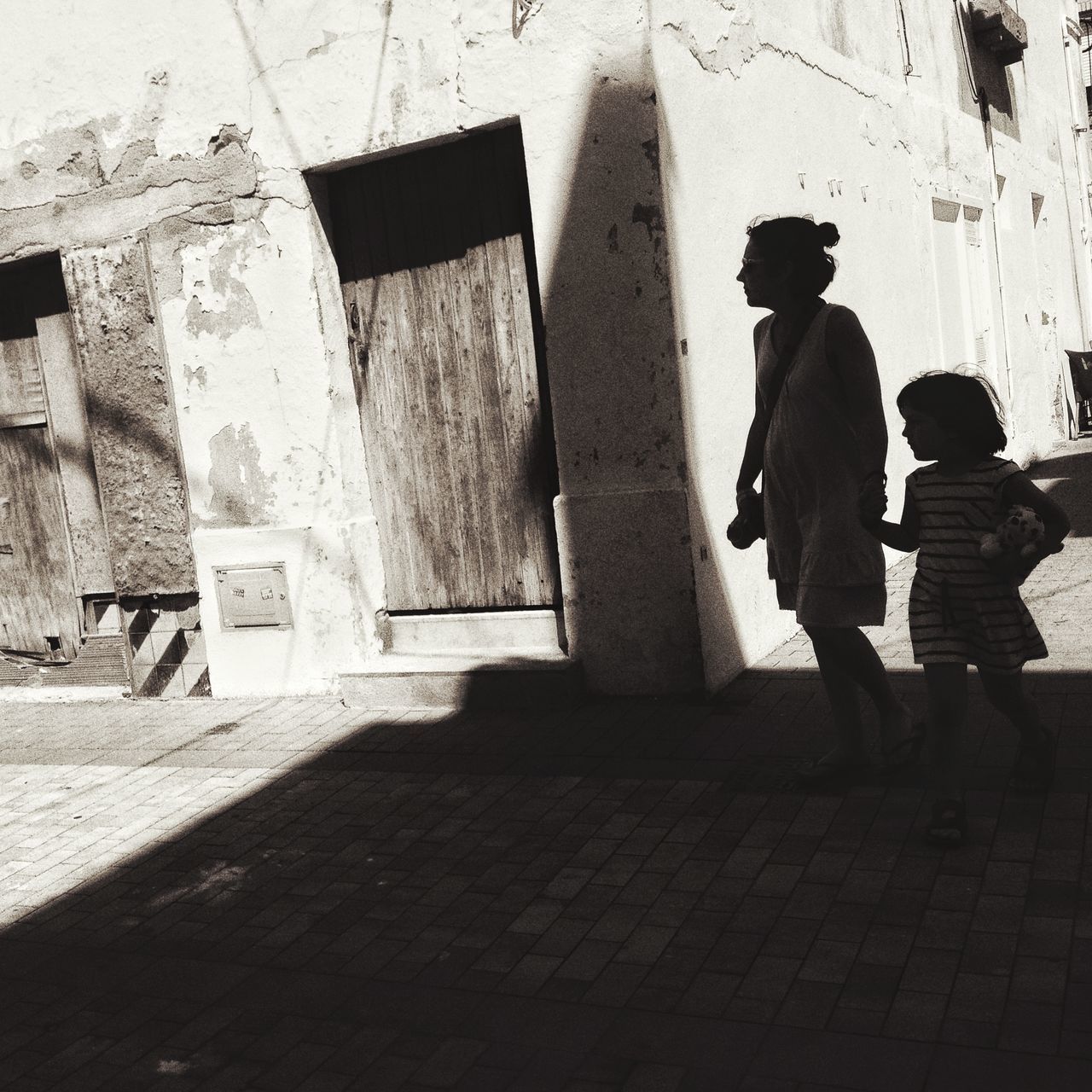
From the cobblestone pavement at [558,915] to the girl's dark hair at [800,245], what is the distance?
1.70m

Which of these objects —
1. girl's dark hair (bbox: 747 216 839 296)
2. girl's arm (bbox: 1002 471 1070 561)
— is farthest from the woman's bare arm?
girl's arm (bbox: 1002 471 1070 561)

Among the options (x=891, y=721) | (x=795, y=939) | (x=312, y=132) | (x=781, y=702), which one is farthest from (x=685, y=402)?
(x=795, y=939)

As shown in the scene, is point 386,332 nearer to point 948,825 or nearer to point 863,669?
point 863,669

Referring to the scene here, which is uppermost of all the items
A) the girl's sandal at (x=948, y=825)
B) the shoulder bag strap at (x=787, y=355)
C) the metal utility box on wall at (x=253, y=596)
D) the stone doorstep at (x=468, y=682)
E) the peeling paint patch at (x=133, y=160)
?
the peeling paint patch at (x=133, y=160)

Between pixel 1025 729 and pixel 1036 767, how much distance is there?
143 millimetres

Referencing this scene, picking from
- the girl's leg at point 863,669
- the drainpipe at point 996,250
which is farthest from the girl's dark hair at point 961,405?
the drainpipe at point 996,250

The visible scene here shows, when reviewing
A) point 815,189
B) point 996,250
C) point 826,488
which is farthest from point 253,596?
point 996,250

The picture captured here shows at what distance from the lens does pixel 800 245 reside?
409 centimetres

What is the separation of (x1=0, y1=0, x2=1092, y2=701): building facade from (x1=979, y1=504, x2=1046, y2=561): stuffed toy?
213 centimetres

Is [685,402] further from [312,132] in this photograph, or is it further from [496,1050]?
[496,1050]

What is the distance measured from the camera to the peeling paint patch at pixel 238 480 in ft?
21.6

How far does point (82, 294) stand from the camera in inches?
267

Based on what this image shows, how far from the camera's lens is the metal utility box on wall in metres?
6.59

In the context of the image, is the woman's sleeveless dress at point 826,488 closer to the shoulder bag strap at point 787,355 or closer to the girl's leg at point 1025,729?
the shoulder bag strap at point 787,355
